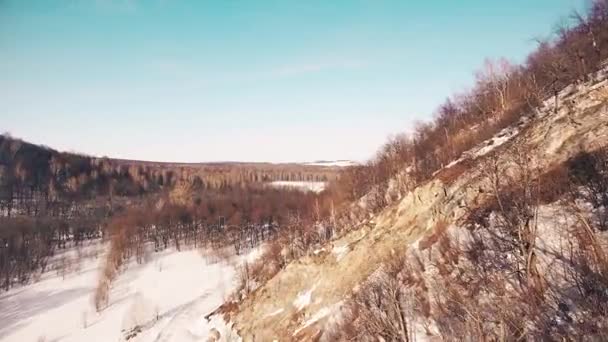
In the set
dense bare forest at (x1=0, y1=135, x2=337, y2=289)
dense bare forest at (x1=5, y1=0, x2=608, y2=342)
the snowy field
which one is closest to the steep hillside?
dense bare forest at (x1=5, y1=0, x2=608, y2=342)

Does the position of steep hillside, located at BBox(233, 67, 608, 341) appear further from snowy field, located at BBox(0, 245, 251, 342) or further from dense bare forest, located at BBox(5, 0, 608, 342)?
snowy field, located at BBox(0, 245, 251, 342)

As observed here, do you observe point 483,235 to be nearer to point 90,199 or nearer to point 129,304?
point 129,304

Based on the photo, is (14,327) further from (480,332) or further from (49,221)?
(480,332)

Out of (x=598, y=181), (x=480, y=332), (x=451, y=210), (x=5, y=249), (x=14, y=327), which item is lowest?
(x=14, y=327)

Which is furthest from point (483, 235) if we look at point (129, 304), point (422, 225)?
point (129, 304)

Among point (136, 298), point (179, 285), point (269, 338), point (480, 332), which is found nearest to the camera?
point (480, 332)

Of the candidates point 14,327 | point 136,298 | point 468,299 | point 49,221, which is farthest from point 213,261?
point 468,299
